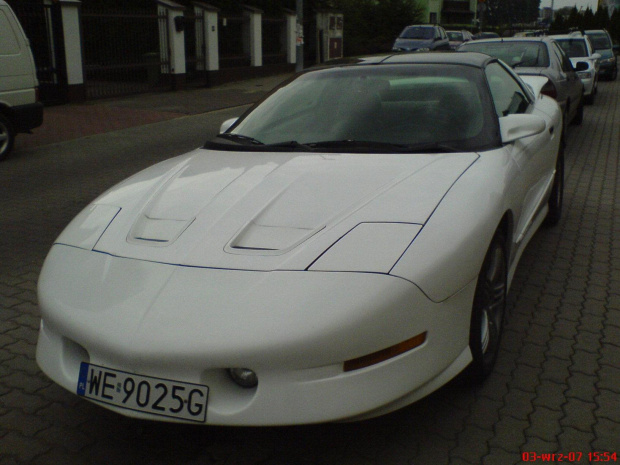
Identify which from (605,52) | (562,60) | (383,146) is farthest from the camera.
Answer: (605,52)

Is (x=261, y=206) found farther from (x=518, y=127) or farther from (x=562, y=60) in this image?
(x=562, y=60)

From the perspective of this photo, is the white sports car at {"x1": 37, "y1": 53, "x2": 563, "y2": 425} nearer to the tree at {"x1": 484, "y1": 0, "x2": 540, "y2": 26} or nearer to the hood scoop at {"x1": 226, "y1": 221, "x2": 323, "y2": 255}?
the hood scoop at {"x1": 226, "y1": 221, "x2": 323, "y2": 255}

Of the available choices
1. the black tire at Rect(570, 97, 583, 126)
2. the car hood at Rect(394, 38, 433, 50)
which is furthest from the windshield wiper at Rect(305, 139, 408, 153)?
the car hood at Rect(394, 38, 433, 50)

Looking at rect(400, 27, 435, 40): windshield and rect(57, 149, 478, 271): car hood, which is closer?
rect(57, 149, 478, 271): car hood

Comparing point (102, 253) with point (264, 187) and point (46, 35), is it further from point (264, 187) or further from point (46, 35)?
point (46, 35)

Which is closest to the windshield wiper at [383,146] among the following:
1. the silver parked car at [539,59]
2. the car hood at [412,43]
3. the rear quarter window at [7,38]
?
the silver parked car at [539,59]

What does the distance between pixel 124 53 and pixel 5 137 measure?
9.85m

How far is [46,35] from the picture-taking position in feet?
55.6

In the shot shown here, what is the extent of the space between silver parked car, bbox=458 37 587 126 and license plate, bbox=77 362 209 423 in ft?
27.4

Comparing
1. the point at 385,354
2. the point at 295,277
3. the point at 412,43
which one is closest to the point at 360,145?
the point at 295,277

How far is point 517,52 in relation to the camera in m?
10.5

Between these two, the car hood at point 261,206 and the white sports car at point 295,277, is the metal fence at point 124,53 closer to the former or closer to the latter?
the car hood at point 261,206

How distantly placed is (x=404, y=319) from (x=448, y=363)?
356 millimetres

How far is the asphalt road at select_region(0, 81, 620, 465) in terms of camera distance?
8.91 ft
